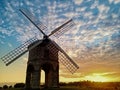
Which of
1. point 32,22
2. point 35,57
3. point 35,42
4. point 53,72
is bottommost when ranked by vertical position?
point 53,72

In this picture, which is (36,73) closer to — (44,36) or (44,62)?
(44,62)

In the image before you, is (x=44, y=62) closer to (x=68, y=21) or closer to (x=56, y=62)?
(x=56, y=62)

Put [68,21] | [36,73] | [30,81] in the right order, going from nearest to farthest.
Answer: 1. [36,73]
2. [30,81]
3. [68,21]

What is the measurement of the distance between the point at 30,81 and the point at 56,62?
5.96 m

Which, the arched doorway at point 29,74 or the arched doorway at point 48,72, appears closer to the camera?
the arched doorway at point 48,72

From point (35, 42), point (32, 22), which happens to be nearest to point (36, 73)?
point (35, 42)

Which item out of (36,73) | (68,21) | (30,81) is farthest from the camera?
(68,21)

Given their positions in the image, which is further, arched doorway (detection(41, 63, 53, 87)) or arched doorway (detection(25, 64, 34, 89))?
arched doorway (detection(25, 64, 34, 89))

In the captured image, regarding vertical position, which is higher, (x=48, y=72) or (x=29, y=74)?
(x=48, y=72)

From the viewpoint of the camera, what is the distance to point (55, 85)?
1479 inches

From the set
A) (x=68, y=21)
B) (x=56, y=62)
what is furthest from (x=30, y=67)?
(x=68, y=21)

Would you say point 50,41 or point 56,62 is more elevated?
point 50,41

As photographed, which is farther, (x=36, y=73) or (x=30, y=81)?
(x=30, y=81)

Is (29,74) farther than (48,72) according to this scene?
No
